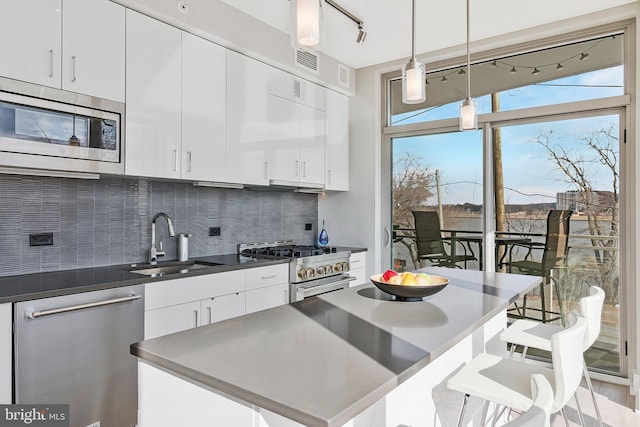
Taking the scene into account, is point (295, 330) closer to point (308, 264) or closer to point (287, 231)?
point (308, 264)

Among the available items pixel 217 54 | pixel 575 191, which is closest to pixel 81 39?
pixel 217 54

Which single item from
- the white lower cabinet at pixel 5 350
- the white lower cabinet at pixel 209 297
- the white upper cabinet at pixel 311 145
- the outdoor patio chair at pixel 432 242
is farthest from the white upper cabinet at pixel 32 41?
the outdoor patio chair at pixel 432 242

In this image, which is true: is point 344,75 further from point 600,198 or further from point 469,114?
point 600,198

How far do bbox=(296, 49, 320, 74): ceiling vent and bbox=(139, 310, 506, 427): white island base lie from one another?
2865 mm

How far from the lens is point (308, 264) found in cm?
347

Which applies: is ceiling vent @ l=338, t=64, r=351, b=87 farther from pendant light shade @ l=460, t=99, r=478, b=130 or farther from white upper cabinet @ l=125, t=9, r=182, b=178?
pendant light shade @ l=460, t=99, r=478, b=130

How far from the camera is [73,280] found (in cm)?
222

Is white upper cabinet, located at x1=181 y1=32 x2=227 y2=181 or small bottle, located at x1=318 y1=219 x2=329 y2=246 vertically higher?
white upper cabinet, located at x1=181 y1=32 x2=227 y2=181

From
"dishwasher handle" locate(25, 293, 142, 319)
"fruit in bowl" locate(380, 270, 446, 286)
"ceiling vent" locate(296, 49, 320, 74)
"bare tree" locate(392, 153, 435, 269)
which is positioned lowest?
"dishwasher handle" locate(25, 293, 142, 319)

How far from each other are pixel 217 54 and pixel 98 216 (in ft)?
4.76

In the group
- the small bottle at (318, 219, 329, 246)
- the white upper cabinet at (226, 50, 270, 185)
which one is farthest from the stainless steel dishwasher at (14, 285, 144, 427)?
the small bottle at (318, 219, 329, 246)

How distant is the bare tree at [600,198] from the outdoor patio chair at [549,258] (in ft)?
0.59

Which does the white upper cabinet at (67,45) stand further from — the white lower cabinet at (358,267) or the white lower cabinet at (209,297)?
the white lower cabinet at (358,267)

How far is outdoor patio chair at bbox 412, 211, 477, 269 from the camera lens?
4.04m
